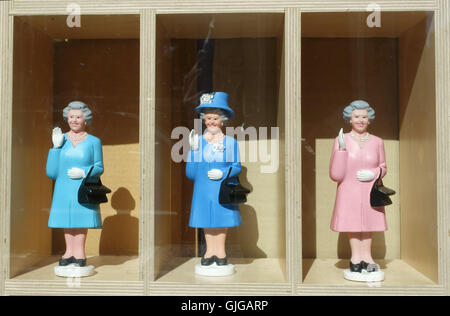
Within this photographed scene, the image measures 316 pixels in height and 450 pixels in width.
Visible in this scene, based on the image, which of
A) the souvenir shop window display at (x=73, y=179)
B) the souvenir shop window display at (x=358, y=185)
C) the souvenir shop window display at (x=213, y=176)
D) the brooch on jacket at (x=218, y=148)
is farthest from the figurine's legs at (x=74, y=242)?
the souvenir shop window display at (x=358, y=185)

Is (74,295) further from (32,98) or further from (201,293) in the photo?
(32,98)

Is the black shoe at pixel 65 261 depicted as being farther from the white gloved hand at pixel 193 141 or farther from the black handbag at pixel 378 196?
the black handbag at pixel 378 196

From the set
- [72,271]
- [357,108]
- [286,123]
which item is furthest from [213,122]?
[72,271]

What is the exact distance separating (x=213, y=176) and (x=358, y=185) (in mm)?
699

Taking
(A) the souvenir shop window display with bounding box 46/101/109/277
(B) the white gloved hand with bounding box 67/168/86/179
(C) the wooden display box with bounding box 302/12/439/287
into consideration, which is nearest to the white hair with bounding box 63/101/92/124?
(A) the souvenir shop window display with bounding box 46/101/109/277

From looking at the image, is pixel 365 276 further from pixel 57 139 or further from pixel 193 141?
pixel 57 139

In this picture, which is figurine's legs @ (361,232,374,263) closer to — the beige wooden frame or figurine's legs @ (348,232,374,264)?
figurine's legs @ (348,232,374,264)

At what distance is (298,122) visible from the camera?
92.5 inches

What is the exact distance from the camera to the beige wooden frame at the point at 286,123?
7.61ft

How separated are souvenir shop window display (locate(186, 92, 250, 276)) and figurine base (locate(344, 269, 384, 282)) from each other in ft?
1.83

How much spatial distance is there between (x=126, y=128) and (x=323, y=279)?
50.9 inches

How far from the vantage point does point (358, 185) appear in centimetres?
253

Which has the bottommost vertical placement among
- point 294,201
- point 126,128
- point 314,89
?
point 294,201
